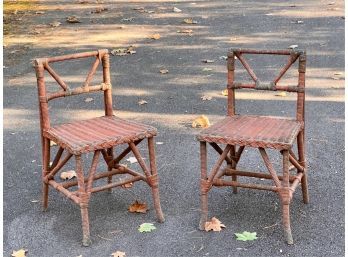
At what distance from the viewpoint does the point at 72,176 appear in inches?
202

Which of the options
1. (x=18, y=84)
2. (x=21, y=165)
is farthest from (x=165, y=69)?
(x=21, y=165)

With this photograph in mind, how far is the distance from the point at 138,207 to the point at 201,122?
1920mm

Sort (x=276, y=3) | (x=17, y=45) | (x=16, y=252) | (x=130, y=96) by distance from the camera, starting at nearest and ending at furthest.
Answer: (x=16, y=252) → (x=130, y=96) → (x=17, y=45) → (x=276, y=3)

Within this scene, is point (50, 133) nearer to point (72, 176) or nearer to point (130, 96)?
point (72, 176)

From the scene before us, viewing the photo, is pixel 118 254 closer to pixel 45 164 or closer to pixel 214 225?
pixel 214 225

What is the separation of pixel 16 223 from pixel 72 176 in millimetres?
832

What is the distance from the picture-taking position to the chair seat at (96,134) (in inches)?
157

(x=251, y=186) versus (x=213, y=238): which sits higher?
(x=251, y=186)

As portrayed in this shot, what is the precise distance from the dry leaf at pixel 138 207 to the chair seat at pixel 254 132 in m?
0.75

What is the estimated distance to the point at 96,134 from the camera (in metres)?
4.16

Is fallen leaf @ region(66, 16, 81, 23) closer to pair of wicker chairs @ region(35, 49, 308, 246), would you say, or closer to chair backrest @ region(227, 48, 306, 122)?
pair of wicker chairs @ region(35, 49, 308, 246)

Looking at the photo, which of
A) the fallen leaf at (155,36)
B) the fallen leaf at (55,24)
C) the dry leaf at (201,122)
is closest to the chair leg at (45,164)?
the dry leaf at (201,122)

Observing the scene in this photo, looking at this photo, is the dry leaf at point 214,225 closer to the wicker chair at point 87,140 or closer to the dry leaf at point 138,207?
the wicker chair at point 87,140

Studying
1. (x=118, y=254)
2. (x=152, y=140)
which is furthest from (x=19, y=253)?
(x=152, y=140)
